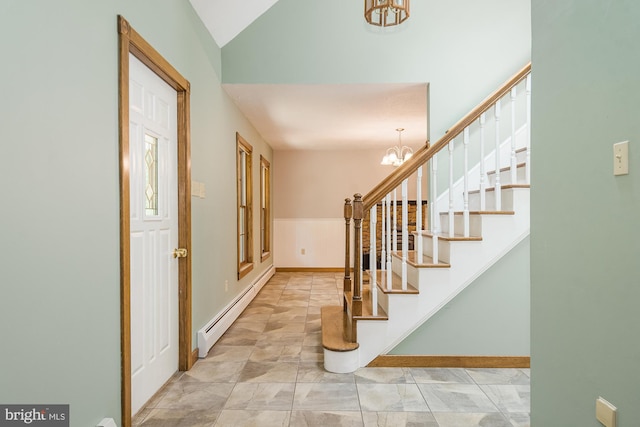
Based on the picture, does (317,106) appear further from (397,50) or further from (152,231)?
(152,231)

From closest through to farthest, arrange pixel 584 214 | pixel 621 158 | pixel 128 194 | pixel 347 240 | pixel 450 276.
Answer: pixel 621 158
pixel 584 214
pixel 128 194
pixel 450 276
pixel 347 240

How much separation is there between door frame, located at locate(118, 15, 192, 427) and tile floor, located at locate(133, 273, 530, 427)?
12.3 inches

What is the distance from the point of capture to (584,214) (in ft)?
4.42

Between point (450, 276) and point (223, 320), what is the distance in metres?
2.07

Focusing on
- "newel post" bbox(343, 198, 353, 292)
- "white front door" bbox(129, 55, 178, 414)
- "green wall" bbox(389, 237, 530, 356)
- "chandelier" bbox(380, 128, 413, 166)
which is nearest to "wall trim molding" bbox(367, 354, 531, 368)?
"green wall" bbox(389, 237, 530, 356)

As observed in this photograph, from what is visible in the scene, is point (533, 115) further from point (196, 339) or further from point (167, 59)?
point (196, 339)

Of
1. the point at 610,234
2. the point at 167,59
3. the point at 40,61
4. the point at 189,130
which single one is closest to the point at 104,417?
the point at 40,61

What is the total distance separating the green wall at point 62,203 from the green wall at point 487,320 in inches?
78.3

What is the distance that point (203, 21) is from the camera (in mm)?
3035

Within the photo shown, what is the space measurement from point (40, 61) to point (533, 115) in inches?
78.0

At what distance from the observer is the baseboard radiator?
2896 millimetres

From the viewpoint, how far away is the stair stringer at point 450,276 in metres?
2.63

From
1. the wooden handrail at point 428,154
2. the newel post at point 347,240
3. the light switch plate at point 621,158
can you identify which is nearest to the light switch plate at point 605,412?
the light switch plate at point 621,158

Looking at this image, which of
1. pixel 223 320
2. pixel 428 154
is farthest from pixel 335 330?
pixel 428 154
